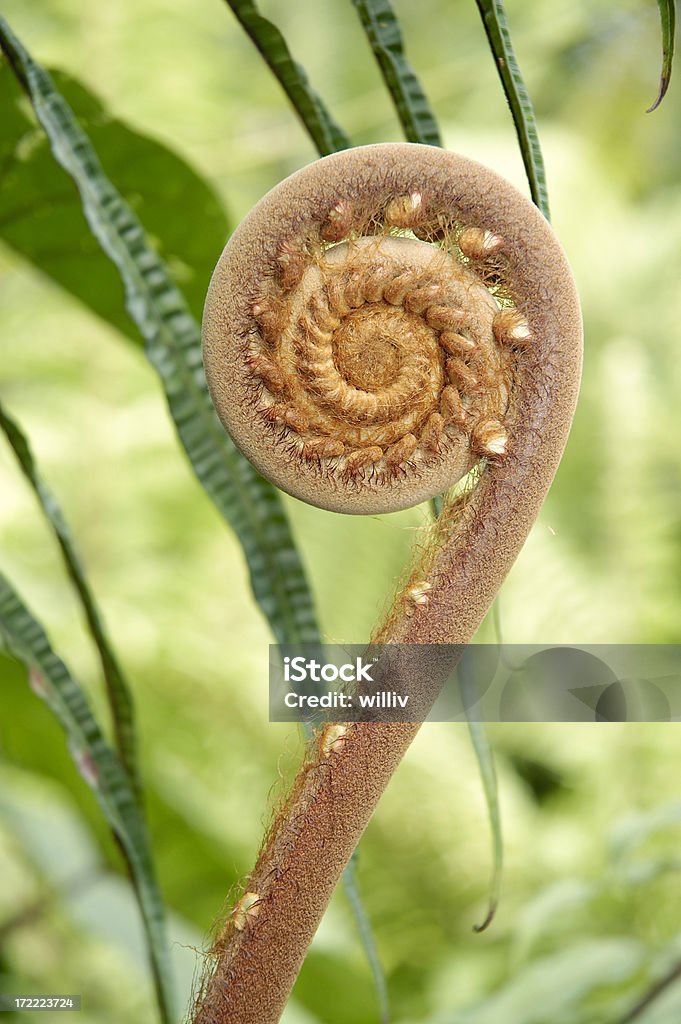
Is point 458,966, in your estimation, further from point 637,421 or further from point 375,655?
point 375,655

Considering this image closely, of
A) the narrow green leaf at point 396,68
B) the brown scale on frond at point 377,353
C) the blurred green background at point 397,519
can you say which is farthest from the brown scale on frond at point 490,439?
the blurred green background at point 397,519

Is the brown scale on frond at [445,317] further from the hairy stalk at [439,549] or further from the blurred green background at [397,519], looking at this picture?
the blurred green background at [397,519]

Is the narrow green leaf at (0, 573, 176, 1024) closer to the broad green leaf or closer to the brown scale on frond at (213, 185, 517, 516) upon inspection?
the brown scale on frond at (213, 185, 517, 516)

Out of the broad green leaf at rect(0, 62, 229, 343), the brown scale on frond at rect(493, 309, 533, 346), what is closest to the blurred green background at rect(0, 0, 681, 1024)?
the broad green leaf at rect(0, 62, 229, 343)

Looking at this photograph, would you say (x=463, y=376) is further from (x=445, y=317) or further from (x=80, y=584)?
(x=80, y=584)

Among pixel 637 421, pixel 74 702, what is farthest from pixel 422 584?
pixel 637 421
